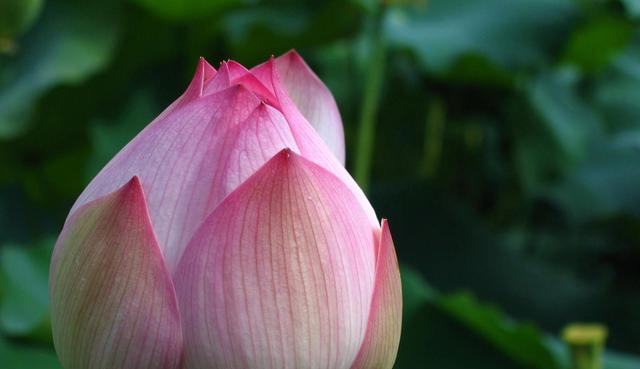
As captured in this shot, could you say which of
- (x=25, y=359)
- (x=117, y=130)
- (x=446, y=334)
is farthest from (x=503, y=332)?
(x=117, y=130)

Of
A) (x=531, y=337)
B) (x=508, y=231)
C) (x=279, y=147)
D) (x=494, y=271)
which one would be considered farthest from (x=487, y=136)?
(x=279, y=147)

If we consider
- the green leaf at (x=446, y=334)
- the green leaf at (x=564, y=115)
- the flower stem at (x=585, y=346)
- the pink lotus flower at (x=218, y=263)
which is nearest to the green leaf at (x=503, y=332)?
the green leaf at (x=446, y=334)

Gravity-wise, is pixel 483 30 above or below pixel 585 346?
above

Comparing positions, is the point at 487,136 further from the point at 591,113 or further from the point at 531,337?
the point at 531,337

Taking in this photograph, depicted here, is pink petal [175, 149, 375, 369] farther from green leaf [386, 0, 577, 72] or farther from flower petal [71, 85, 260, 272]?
green leaf [386, 0, 577, 72]

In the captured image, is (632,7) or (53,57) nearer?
(632,7)

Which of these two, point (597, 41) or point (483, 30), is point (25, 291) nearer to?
point (483, 30)
